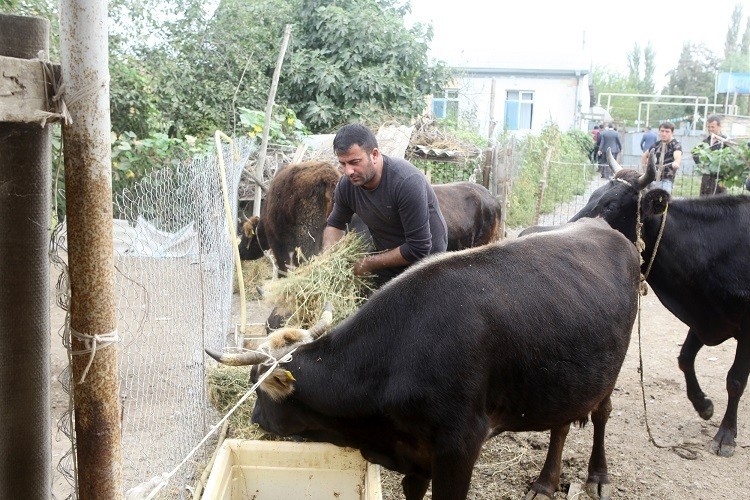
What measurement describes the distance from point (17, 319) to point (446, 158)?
1141 cm

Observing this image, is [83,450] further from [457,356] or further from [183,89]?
[183,89]

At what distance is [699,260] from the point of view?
595 centimetres

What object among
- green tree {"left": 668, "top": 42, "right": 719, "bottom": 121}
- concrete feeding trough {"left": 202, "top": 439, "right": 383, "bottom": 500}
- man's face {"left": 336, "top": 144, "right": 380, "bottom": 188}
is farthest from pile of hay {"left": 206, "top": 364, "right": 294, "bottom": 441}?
green tree {"left": 668, "top": 42, "right": 719, "bottom": 121}

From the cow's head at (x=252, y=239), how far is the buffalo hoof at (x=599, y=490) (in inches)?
178

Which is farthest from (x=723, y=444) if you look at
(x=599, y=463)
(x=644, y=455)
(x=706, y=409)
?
(x=599, y=463)

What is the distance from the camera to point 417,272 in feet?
13.0

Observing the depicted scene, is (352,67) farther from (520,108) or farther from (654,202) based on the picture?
(520,108)

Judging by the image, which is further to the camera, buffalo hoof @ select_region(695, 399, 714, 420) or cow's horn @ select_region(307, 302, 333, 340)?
buffalo hoof @ select_region(695, 399, 714, 420)

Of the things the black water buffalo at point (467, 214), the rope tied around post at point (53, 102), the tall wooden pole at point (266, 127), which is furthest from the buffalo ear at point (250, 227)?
the rope tied around post at point (53, 102)

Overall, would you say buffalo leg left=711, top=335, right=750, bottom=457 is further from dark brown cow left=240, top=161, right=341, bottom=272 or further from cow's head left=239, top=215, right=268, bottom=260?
cow's head left=239, top=215, right=268, bottom=260

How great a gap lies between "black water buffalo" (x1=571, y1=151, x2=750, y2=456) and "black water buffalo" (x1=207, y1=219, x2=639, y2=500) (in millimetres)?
1962

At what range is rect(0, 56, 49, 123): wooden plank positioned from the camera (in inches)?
72.5

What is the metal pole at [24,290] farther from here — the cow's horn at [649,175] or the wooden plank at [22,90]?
the cow's horn at [649,175]

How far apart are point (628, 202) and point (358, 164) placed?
8.32 ft
